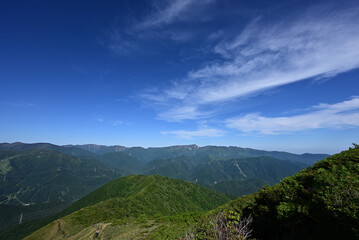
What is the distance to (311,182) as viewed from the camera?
17344mm

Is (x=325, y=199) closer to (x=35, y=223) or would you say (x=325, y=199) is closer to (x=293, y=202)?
(x=293, y=202)

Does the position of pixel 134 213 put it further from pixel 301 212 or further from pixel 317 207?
pixel 317 207

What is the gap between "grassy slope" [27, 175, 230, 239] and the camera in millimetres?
38688

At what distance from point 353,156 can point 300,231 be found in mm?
10520

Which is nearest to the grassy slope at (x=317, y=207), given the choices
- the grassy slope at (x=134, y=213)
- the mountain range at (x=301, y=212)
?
the mountain range at (x=301, y=212)

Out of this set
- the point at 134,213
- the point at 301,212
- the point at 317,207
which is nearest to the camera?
the point at 317,207

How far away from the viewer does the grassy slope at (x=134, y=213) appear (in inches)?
1523

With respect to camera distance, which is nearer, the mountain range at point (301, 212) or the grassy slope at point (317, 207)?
the grassy slope at point (317, 207)

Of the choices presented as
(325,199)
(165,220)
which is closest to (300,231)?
(325,199)

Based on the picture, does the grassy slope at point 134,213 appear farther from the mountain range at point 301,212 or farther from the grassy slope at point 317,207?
the grassy slope at point 317,207

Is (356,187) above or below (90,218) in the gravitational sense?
above

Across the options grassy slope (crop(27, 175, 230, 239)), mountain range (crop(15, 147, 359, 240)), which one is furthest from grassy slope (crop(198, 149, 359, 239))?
grassy slope (crop(27, 175, 230, 239))

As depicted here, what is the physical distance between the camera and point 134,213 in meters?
87.6

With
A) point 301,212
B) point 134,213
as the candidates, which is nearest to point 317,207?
point 301,212
